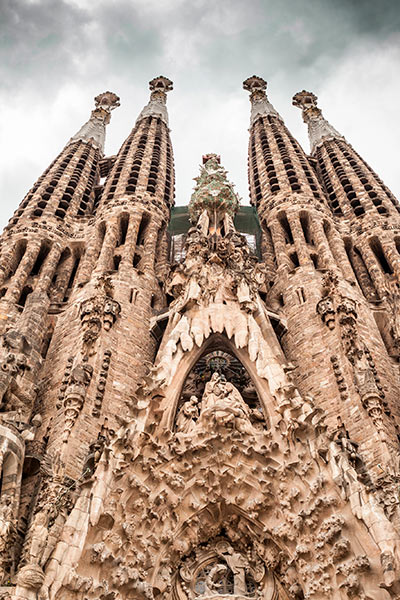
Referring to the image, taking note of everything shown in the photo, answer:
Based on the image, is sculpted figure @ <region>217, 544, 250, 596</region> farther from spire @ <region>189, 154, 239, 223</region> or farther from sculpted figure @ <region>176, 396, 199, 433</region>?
spire @ <region>189, 154, 239, 223</region>

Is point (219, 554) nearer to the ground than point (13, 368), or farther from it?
nearer to the ground

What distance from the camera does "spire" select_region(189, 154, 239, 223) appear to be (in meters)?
19.3

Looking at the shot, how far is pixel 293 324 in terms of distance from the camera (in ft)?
55.9

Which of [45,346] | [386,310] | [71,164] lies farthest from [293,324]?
[71,164]

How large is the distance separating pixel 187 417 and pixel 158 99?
95.3 ft

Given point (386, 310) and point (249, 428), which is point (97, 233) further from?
point (249, 428)

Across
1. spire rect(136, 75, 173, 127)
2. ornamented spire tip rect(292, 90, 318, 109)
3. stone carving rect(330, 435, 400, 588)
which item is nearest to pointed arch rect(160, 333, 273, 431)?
stone carving rect(330, 435, 400, 588)

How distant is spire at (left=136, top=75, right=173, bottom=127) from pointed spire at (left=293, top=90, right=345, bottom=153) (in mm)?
7869

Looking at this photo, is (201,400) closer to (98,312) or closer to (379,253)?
(98,312)

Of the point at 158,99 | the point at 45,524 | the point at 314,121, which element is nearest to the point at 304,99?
the point at 314,121

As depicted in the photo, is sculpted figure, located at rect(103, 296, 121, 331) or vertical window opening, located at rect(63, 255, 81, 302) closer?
sculpted figure, located at rect(103, 296, 121, 331)

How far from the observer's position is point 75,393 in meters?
13.0

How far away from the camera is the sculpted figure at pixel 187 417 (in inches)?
471

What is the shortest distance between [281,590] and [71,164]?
840 inches
